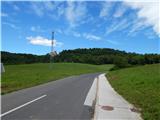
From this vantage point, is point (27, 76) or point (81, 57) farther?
point (81, 57)

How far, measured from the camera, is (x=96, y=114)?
28.4 ft

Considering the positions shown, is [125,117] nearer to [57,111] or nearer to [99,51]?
[57,111]

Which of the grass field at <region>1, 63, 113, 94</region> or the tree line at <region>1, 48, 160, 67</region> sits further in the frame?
the tree line at <region>1, 48, 160, 67</region>

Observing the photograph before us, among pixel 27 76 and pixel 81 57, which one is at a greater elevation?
pixel 81 57

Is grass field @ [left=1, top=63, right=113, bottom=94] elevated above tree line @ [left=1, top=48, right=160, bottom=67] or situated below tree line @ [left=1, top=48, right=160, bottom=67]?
below

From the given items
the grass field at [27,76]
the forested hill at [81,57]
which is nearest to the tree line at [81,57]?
the forested hill at [81,57]

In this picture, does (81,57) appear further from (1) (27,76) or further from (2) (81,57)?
(1) (27,76)

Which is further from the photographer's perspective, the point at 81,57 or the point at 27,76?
the point at 81,57

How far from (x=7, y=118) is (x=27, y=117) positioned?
0.64 metres

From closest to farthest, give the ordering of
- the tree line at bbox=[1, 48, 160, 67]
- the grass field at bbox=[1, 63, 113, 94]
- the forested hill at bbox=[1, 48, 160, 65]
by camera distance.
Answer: the grass field at bbox=[1, 63, 113, 94]
the tree line at bbox=[1, 48, 160, 67]
the forested hill at bbox=[1, 48, 160, 65]

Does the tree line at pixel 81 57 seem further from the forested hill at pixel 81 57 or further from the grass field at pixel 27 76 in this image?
the grass field at pixel 27 76

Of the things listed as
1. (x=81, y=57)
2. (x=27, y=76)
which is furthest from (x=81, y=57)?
(x=27, y=76)

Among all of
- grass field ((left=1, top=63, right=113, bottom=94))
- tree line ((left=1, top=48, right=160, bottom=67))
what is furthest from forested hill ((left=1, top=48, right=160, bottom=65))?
grass field ((left=1, top=63, right=113, bottom=94))

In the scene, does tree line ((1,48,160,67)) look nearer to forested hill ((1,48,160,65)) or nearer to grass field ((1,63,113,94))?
forested hill ((1,48,160,65))
